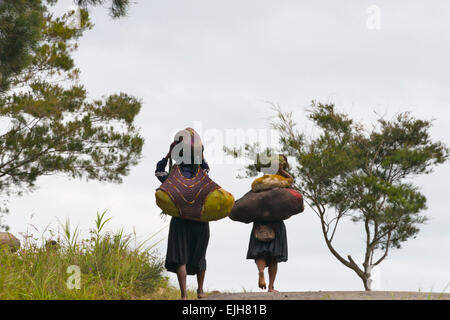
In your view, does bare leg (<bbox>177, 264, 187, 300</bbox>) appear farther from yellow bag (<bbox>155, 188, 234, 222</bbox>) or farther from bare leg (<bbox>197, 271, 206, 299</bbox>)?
yellow bag (<bbox>155, 188, 234, 222</bbox>)

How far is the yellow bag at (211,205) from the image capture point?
23.8 ft

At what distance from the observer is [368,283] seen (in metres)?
16.7

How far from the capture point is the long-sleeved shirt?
7559mm

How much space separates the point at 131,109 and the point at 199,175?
27.3 feet

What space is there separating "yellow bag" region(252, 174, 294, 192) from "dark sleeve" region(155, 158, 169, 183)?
194 cm

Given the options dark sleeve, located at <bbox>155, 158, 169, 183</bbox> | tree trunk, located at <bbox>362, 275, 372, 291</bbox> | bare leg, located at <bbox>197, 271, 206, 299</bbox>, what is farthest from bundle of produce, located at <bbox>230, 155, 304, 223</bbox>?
tree trunk, located at <bbox>362, 275, 372, 291</bbox>

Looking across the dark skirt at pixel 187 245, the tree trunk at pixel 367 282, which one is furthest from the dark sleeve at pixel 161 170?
the tree trunk at pixel 367 282

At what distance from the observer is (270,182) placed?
8930 mm

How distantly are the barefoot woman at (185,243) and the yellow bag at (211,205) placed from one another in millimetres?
220

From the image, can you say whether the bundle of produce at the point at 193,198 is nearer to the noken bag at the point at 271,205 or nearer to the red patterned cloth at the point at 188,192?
the red patterned cloth at the point at 188,192

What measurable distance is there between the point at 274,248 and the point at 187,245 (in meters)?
1.88

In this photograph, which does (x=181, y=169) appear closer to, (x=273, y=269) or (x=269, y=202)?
(x=269, y=202)
